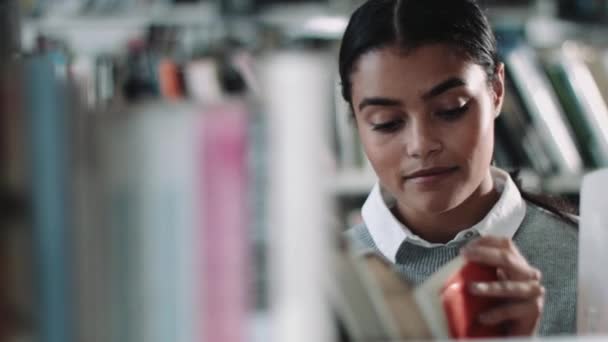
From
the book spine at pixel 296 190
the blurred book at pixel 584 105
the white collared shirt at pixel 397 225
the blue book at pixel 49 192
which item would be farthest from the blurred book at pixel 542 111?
the blue book at pixel 49 192

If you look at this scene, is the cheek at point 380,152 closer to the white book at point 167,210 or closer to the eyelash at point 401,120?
the eyelash at point 401,120

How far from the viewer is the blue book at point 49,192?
0.44 m

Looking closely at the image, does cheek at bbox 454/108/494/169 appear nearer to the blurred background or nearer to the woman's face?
the woman's face

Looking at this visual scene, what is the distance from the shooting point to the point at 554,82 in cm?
87

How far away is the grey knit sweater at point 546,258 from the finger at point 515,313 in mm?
12

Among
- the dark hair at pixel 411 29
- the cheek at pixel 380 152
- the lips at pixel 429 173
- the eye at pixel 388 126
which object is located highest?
the dark hair at pixel 411 29

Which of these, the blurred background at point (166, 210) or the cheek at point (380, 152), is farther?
→ the cheek at point (380, 152)

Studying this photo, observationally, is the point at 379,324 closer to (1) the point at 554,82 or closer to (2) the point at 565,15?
(1) the point at 554,82

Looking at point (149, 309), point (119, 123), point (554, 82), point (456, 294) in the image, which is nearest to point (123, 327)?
point (149, 309)

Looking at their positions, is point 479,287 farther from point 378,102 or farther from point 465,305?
point 378,102

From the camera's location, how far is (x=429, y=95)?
566 mm

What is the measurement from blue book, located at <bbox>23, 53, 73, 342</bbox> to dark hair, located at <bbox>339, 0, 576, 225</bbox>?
22 centimetres

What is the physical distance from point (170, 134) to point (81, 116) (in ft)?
0.17

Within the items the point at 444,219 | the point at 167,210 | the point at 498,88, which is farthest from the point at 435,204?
the point at 167,210
